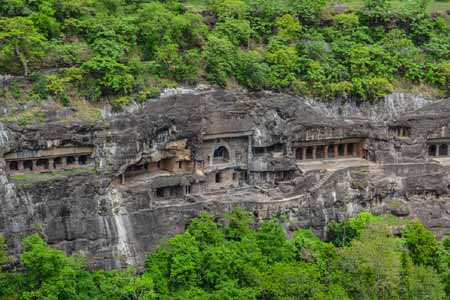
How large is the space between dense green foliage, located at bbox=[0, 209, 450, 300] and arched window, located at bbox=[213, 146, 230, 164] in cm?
464

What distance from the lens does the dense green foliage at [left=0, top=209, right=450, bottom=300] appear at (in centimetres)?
2936

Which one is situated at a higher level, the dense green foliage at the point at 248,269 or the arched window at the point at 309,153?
the arched window at the point at 309,153

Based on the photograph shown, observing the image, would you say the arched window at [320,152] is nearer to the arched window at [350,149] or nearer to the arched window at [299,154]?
the arched window at [299,154]

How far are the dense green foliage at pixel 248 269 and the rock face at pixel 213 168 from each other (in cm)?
139

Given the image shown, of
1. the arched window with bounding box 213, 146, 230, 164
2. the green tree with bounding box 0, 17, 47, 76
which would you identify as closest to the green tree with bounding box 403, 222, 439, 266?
the arched window with bounding box 213, 146, 230, 164

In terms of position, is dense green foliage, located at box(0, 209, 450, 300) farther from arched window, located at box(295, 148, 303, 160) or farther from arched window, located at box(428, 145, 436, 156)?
arched window, located at box(428, 145, 436, 156)

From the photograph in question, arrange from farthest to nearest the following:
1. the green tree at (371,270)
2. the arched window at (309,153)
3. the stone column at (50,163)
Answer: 1. the arched window at (309,153)
2. the stone column at (50,163)
3. the green tree at (371,270)

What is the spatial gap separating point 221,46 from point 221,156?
19.4 ft

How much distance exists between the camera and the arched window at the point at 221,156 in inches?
1522

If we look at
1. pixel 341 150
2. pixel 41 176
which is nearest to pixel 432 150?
pixel 341 150

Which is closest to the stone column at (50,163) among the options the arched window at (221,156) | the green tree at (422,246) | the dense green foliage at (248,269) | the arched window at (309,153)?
the dense green foliage at (248,269)

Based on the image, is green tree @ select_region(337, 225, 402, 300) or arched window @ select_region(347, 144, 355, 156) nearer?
green tree @ select_region(337, 225, 402, 300)

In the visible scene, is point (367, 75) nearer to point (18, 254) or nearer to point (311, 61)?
point (311, 61)

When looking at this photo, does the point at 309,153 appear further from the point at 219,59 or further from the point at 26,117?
the point at 26,117
